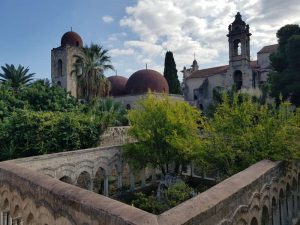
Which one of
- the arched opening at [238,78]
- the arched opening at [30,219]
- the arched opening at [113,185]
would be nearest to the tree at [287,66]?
the arched opening at [238,78]

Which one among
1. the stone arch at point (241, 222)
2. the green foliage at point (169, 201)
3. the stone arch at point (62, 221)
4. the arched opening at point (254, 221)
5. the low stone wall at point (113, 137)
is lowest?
the green foliage at point (169, 201)

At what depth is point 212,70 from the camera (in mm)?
43844

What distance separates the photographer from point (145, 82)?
35.8m

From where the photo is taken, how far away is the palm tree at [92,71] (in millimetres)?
23016

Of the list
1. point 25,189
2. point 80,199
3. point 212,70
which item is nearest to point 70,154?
point 25,189

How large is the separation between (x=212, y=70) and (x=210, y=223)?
41228 millimetres

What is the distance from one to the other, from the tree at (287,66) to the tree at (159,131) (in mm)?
Answer: 16016

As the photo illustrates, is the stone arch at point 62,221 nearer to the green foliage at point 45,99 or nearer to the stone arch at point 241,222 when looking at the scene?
the stone arch at point 241,222

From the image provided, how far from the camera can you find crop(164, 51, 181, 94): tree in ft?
145

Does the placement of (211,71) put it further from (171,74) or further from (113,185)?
(113,185)

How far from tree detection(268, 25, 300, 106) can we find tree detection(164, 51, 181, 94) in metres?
17.8

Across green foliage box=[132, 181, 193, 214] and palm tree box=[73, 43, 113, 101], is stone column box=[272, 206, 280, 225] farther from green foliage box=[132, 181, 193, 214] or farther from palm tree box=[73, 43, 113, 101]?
palm tree box=[73, 43, 113, 101]

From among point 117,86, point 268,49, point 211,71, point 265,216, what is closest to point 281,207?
point 265,216

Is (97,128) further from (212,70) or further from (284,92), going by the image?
(212,70)
